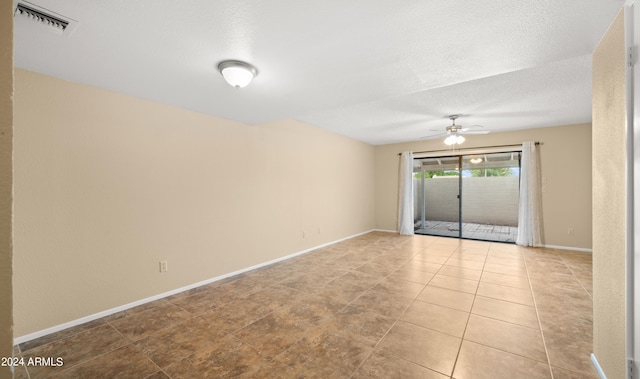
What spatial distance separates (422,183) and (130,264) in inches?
255

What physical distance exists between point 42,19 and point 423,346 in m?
3.37

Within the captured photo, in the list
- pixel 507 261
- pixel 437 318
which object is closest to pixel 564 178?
pixel 507 261

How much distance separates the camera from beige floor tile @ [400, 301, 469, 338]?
218cm

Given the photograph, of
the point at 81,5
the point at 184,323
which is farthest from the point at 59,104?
the point at 184,323

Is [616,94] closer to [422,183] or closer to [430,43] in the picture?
[430,43]

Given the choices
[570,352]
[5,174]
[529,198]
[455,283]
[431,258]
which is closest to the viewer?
[5,174]

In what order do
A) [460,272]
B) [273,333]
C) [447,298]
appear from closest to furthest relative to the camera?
[273,333], [447,298], [460,272]

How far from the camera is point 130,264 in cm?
265

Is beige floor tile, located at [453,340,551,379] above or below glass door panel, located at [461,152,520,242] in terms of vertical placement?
below

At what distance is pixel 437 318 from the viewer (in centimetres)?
235

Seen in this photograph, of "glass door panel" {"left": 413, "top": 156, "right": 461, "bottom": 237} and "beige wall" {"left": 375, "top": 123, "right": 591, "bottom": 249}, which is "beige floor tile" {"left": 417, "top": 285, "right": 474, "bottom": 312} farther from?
"glass door panel" {"left": 413, "top": 156, "right": 461, "bottom": 237}

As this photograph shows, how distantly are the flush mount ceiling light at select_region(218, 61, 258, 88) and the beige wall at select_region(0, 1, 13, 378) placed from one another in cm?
127

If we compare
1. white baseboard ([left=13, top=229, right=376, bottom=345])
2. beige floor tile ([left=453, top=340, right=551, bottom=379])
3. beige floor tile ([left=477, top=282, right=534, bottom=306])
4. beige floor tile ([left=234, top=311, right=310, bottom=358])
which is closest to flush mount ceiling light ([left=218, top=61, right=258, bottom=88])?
beige floor tile ([left=234, top=311, right=310, bottom=358])

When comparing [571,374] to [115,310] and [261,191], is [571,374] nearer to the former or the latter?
[261,191]
